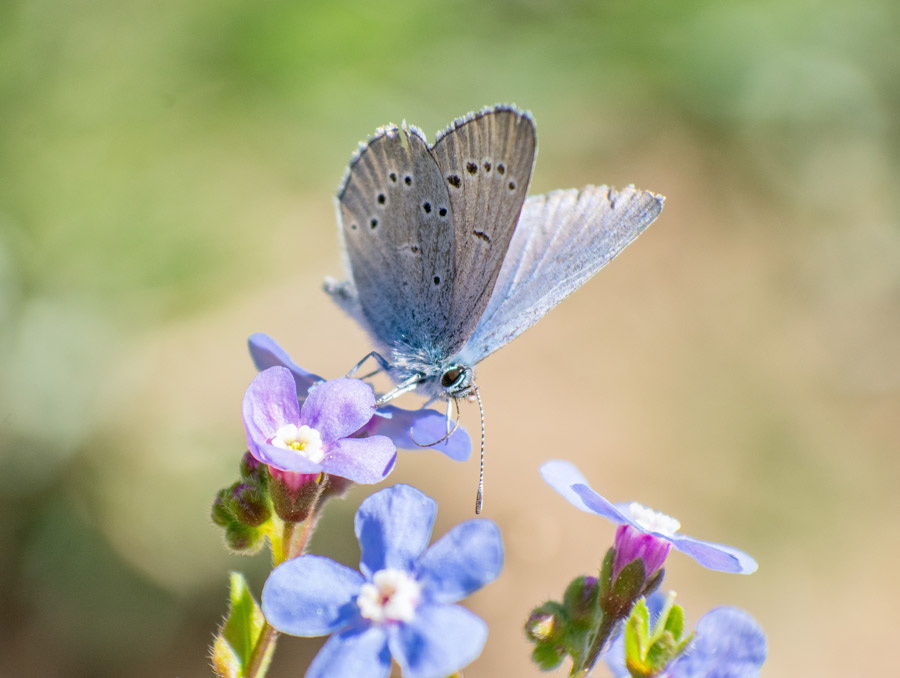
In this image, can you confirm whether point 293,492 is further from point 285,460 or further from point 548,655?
point 548,655

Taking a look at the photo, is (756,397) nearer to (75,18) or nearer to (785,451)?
(785,451)

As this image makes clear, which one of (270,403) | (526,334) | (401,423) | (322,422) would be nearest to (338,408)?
(322,422)

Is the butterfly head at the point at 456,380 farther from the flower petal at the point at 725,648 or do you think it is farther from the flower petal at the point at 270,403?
the flower petal at the point at 725,648

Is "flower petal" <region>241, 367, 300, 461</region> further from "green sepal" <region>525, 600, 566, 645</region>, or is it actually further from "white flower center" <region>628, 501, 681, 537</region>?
"white flower center" <region>628, 501, 681, 537</region>

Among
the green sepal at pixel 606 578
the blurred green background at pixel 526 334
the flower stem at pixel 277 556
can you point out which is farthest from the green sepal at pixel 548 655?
the blurred green background at pixel 526 334

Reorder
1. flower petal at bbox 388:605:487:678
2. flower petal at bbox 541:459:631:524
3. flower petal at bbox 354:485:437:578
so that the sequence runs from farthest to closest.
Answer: flower petal at bbox 541:459:631:524 → flower petal at bbox 354:485:437:578 → flower petal at bbox 388:605:487:678

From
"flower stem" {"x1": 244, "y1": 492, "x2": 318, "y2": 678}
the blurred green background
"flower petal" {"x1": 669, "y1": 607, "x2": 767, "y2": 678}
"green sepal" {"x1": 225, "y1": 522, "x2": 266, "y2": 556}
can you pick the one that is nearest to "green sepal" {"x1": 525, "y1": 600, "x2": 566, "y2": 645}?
"flower petal" {"x1": 669, "y1": 607, "x2": 767, "y2": 678}

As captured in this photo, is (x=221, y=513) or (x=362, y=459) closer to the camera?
(x=362, y=459)
